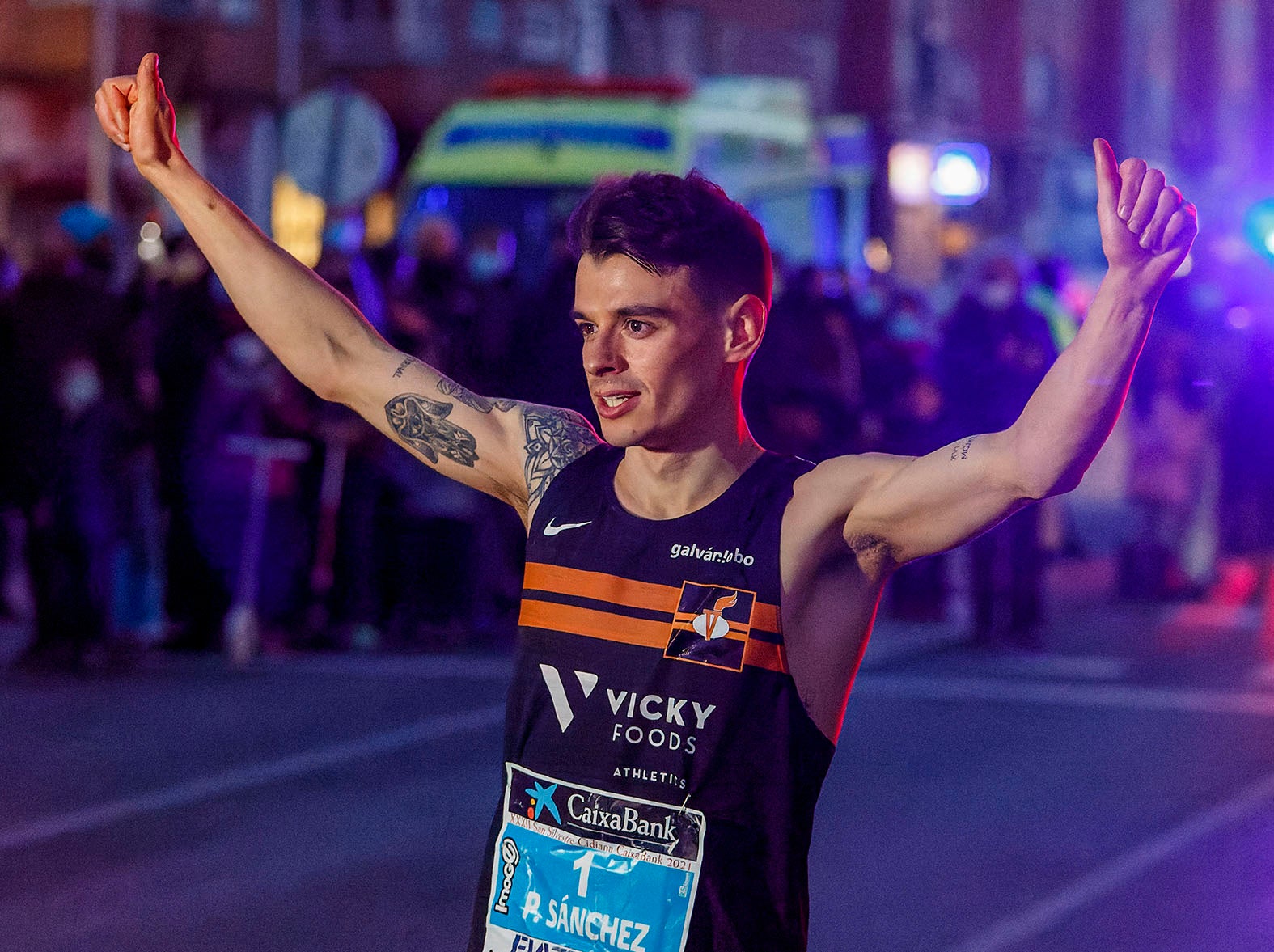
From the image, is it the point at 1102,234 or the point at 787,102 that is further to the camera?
the point at 787,102

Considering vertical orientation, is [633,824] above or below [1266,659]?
above

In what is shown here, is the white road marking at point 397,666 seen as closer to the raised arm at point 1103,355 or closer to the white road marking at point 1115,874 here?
the white road marking at point 1115,874

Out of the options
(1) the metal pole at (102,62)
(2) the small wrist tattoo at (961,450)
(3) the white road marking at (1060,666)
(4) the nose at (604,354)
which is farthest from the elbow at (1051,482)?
(1) the metal pole at (102,62)

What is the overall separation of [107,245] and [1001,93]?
119ft

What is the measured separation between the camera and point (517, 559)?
11.9 meters

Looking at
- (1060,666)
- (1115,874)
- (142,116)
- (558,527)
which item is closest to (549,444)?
(558,527)

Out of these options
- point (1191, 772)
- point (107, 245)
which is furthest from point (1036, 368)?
point (107, 245)

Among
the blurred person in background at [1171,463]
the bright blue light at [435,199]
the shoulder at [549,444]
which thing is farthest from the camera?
the bright blue light at [435,199]

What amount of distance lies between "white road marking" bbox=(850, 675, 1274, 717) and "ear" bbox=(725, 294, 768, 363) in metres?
6.88

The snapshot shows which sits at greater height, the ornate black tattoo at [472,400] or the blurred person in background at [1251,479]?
the ornate black tattoo at [472,400]

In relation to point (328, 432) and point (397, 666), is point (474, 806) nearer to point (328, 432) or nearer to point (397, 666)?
point (397, 666)

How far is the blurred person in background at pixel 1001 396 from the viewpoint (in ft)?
38.5

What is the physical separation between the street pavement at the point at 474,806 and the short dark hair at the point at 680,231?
315cm

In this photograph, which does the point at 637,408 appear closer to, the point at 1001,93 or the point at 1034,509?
the point at 1034,509
